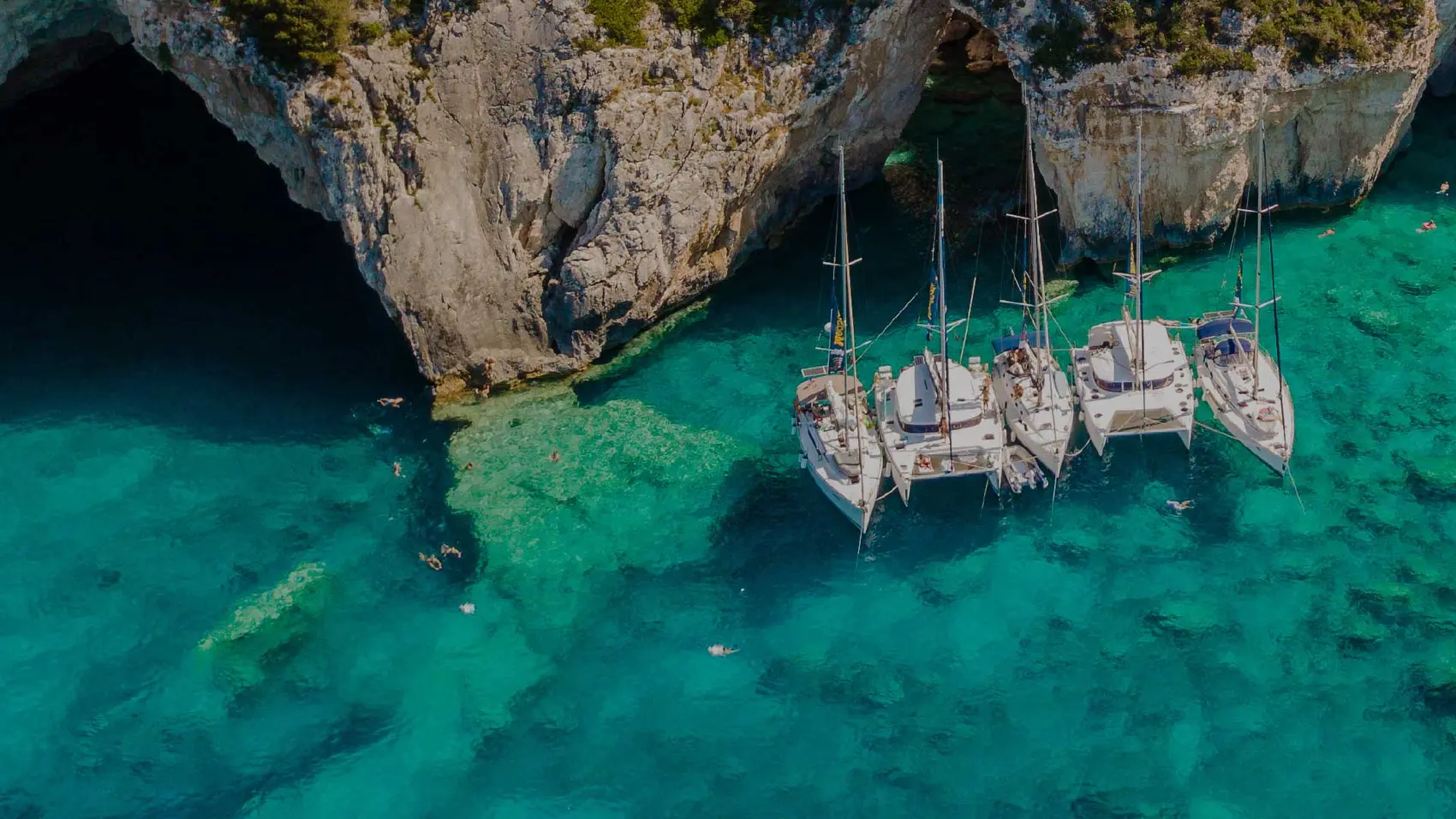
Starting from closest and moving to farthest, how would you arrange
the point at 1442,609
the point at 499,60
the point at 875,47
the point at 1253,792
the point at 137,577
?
the point at 1253,792
the point at 1442,609
the point at 137,577
the point at 499,60
the point at 875,47

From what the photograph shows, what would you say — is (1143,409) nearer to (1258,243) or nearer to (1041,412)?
(1041,412)

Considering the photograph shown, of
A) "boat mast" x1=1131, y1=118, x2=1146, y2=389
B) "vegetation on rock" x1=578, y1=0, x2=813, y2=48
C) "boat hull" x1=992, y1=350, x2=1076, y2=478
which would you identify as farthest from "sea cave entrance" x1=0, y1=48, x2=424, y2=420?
"boat mast" x1=1131, y1=118, x2=1146, y2=389

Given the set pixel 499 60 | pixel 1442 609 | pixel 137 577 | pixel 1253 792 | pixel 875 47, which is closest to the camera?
pixel 1253 792

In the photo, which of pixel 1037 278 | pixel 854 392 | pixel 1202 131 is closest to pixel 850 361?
pixel 854 392

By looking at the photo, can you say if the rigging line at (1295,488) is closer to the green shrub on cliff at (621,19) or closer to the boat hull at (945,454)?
the boat hull at (945,454)

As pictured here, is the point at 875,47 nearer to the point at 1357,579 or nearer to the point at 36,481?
the point at 1357,579

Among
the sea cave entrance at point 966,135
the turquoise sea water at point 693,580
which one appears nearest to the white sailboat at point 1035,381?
the turquoise sea water at point 693,580

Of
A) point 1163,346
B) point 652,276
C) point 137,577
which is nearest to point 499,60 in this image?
point 652,276
